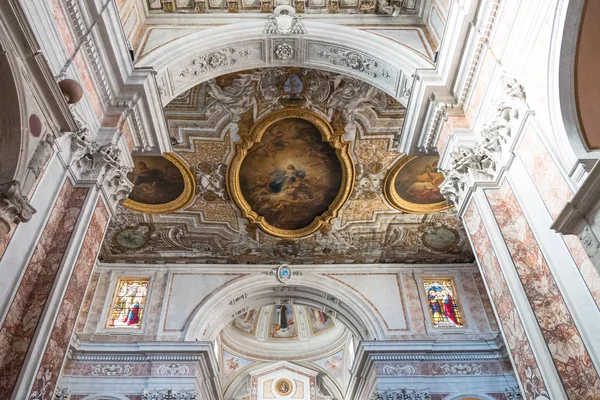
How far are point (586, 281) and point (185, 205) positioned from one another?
33.3 feet

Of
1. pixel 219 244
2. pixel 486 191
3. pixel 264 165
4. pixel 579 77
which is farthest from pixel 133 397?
pixel 579 77

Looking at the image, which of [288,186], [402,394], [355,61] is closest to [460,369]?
[402,394]

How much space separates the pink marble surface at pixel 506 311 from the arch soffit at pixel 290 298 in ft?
25.1

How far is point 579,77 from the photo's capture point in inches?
175

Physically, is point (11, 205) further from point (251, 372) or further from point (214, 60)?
point (251, 372)

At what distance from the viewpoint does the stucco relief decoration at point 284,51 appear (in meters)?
8.50

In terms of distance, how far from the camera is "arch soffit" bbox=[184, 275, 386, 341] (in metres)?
13.2

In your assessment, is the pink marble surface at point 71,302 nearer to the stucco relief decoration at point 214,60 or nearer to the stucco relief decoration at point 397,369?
the stucco relief decoration at point 214,60

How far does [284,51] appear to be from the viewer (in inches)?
336

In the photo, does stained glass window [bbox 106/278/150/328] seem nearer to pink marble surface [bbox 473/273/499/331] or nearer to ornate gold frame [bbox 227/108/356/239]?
ornate gold frame [bbox 227/108/356/239]

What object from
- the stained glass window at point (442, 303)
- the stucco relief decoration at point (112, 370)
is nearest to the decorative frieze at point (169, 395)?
the stucco relief decoration at point (112, 370)

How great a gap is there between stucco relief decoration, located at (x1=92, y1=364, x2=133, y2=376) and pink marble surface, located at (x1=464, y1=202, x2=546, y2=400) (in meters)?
9.83

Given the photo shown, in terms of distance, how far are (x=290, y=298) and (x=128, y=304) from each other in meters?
5.07

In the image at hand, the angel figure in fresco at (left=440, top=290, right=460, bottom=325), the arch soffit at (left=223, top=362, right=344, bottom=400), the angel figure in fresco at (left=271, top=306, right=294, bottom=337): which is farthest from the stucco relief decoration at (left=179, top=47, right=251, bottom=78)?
the arch soffit at (left=223, top=362, right=344, bottom=400)
